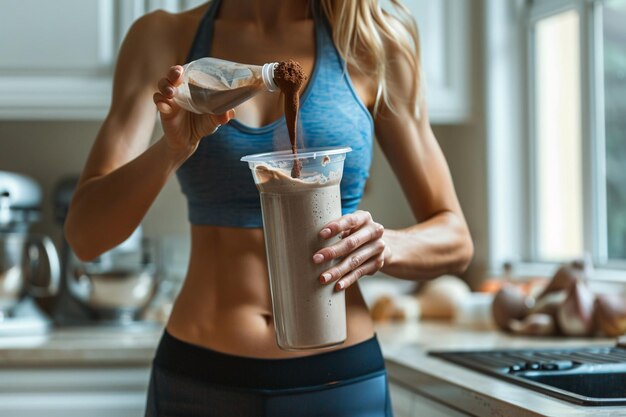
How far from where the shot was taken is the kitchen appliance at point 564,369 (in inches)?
47.3

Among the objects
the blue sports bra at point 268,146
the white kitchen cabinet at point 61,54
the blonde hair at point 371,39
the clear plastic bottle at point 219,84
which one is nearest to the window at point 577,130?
the white kitchen cabinet at point 61,54

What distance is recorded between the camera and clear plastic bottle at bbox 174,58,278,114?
0.95m

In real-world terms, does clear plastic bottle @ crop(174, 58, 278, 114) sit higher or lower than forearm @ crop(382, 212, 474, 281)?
higher

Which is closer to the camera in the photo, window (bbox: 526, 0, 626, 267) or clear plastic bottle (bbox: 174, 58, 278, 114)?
clear plastic bottle (bbox: 174, 58, 278, 114)

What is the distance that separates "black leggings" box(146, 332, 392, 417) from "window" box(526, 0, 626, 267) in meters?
1.22

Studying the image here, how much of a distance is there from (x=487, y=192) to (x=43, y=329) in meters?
1.19

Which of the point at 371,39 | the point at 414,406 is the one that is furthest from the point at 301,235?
the point at 414,406

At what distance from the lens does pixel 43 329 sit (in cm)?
220

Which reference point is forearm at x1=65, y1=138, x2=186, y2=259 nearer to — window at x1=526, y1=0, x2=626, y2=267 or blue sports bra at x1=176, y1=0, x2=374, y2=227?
blue sports bra at x1=176, y1=0, x2=374, y2=227

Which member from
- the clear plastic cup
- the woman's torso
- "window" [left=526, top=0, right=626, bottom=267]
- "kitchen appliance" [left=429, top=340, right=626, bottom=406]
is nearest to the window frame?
"window" [left=526, top=0, right=626, bottom=267]

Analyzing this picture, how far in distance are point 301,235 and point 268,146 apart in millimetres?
262

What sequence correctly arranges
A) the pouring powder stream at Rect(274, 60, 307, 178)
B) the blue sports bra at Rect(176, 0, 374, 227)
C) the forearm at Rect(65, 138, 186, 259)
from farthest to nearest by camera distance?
the blue sports bra at Rect(176, 0, 374, 227) < the forearm at Rect(65, 138, 186, 259) < the pouring powder stream at Rect(274, 60, 307, 178)

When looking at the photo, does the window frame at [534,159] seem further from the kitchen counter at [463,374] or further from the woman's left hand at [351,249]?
the woman's left hand at [351,249]

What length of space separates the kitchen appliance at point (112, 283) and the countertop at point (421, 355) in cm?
6
